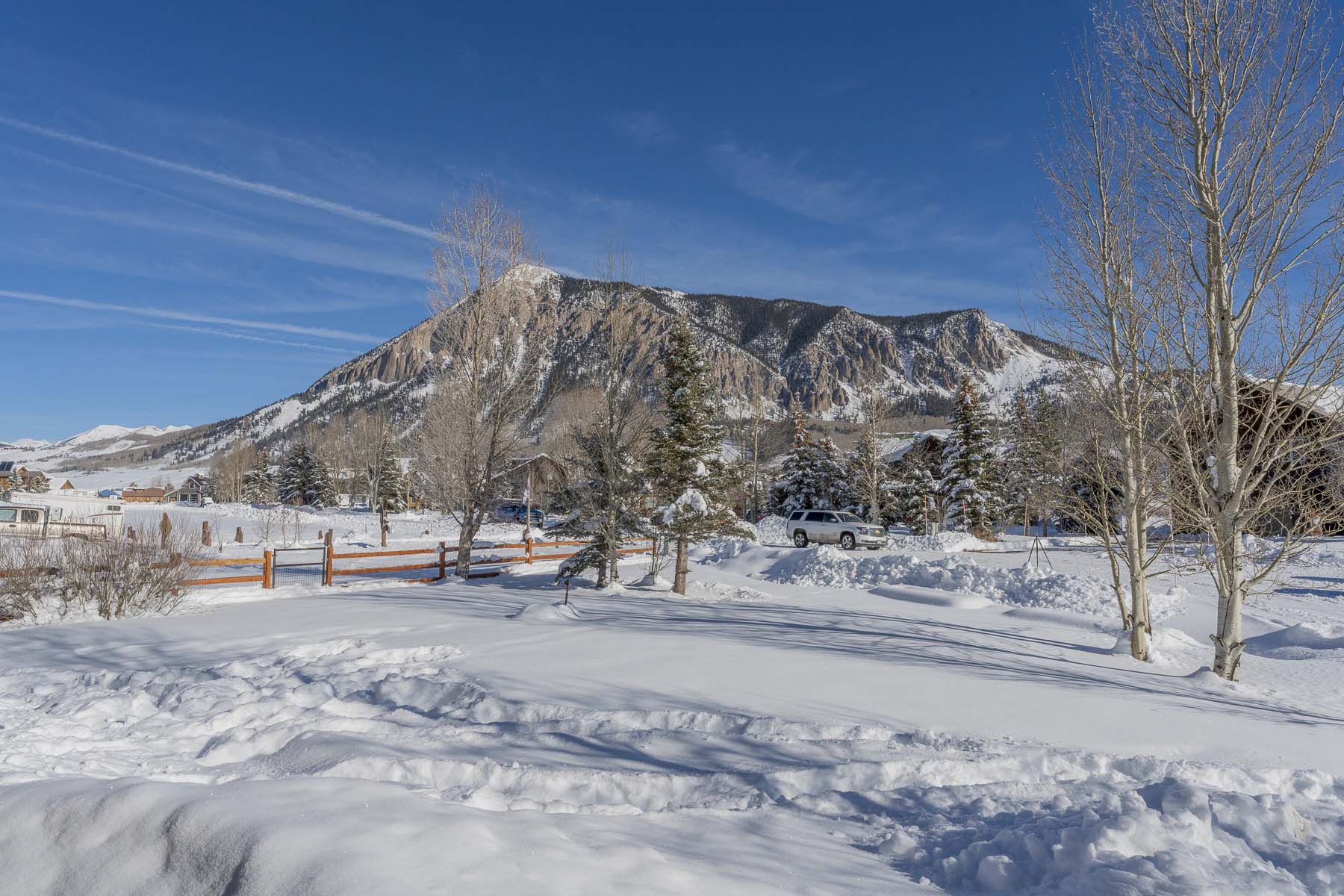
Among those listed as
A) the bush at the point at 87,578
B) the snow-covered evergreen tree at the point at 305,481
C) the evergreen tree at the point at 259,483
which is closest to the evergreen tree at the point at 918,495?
the bush at the point at 87,578

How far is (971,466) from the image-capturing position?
38.0 m

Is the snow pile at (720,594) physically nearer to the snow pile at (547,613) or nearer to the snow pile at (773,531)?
the snow pile at (547,613)

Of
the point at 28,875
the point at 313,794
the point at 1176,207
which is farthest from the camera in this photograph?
the point at 1176,207

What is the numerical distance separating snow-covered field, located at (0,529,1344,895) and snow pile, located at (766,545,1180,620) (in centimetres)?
374

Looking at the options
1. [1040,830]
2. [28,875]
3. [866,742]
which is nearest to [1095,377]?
[866,742]

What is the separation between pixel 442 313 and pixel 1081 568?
68.9 feet

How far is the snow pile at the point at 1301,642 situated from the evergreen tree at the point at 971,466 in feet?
78.9

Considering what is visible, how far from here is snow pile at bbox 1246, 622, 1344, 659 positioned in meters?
12.2

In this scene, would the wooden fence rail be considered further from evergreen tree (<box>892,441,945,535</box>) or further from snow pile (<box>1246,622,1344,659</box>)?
evergreen tree (<box>892,441,945,535</box>)

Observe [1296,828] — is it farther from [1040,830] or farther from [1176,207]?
[1176,207]

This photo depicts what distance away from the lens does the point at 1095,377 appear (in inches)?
427

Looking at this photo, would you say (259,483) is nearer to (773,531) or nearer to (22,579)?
(773,531)

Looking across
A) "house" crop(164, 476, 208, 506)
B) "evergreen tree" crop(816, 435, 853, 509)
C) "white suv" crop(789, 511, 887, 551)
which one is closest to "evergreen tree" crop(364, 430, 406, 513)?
"evergreen tree" crop(816, 435, 853, 509)

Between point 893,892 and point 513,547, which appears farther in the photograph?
point 513,547
